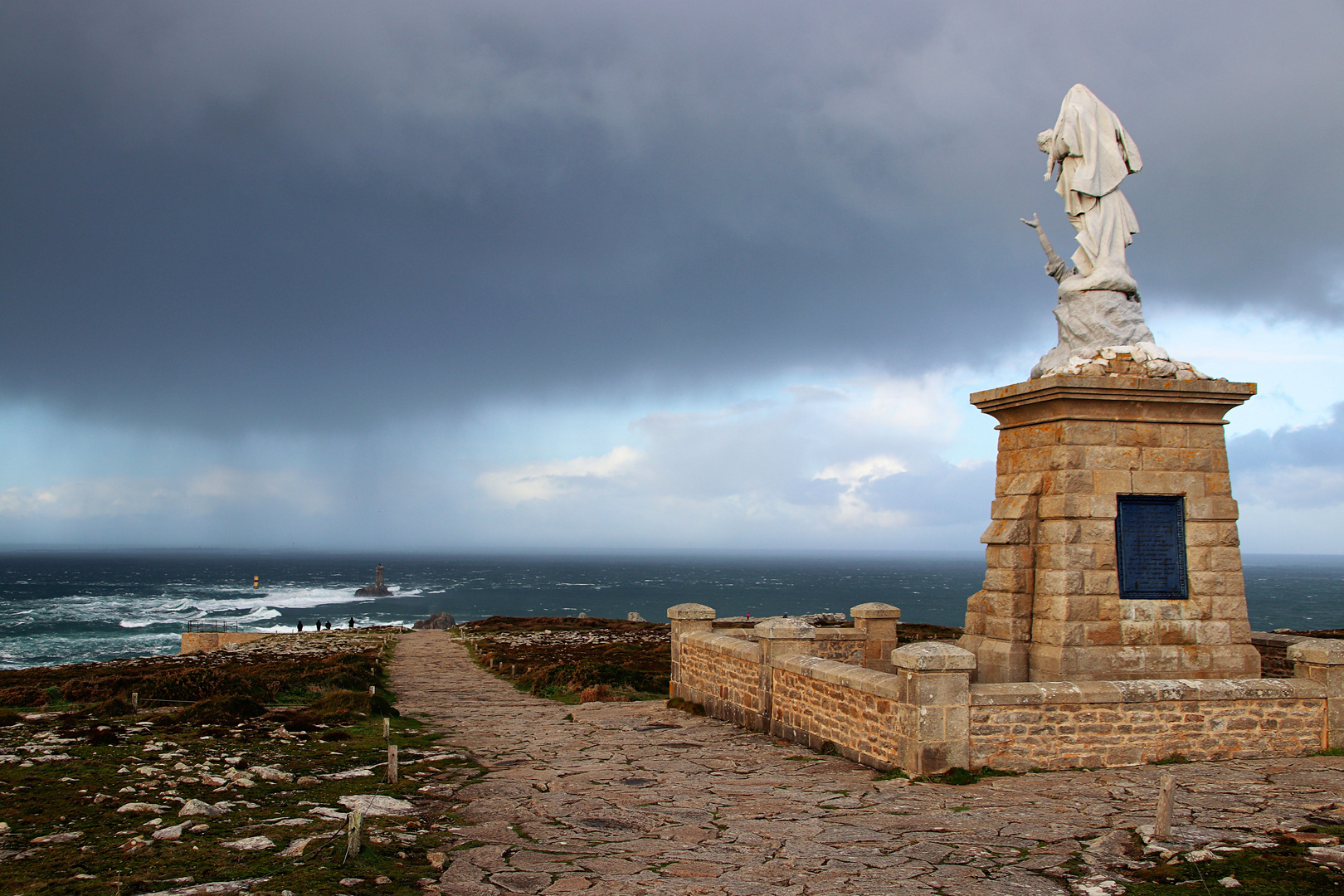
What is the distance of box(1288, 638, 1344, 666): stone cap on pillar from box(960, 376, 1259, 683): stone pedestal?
543 mm

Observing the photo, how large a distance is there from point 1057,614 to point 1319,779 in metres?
2.72

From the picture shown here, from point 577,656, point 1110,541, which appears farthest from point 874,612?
point 577,656

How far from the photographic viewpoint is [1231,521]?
34.2 feet

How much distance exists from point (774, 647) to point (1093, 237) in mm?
6753

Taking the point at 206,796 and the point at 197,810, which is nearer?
the point at 197,810

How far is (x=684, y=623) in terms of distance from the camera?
15047mm

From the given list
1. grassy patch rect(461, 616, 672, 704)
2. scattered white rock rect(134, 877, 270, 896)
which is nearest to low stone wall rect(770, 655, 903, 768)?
scattered white rock rect(134, 877, 270, 896)

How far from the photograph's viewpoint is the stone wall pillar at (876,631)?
14414 mm

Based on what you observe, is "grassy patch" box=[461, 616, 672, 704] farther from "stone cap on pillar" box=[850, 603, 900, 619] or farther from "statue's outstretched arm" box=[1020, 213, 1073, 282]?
"statue's outstretched arm" box=[1020, 213, 1073, 282]

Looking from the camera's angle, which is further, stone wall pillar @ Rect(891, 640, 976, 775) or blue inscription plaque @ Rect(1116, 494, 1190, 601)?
blue inscription plaque @ Rect(1116, 494, 1190, 601)

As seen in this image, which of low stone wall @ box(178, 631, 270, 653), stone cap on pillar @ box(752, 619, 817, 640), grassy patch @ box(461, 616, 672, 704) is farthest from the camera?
low stone wall @ box(178, 631, 270, 653)

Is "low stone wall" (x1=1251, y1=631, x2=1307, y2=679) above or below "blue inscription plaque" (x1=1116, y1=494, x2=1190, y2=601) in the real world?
below

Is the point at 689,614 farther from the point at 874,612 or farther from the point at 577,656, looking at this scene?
the point at 577,656

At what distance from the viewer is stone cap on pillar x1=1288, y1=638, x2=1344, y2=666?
31.4 ft
